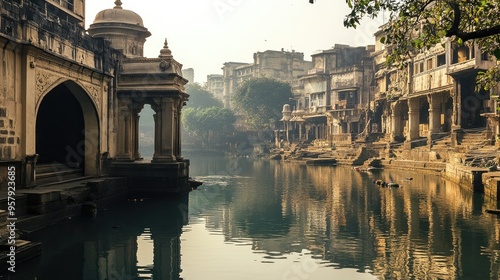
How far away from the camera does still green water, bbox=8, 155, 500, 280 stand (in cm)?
1080

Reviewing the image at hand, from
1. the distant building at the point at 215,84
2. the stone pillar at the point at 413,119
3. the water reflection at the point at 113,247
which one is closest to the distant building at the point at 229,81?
the distant building at the point at 215,84

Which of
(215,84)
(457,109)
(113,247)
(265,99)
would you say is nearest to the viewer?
(113,247)

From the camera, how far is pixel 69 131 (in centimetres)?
2153

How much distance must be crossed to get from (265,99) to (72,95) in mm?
62753

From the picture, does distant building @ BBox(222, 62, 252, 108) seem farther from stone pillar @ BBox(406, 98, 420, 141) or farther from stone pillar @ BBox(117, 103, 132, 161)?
stone pillar @ BBox(117, 103, 132, 161)

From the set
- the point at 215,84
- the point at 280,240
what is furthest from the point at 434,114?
the point at 215,84

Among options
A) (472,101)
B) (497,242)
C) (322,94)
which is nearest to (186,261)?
(497,242)

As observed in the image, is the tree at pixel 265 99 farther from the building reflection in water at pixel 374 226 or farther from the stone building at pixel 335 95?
the building reflection in water at pixel 374 226

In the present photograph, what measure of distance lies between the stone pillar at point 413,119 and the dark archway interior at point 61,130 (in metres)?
34.0

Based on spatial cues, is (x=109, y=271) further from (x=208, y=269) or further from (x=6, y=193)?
(x=6, y=193)

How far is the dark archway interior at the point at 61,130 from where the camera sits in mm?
21234

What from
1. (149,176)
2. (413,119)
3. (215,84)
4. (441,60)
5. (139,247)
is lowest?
(139,247)

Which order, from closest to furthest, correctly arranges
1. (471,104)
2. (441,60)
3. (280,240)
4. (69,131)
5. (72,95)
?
(280,240) → (72,95) → (69,131) → (471,104) → (441,60)

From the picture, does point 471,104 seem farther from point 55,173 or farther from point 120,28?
point 55,173
